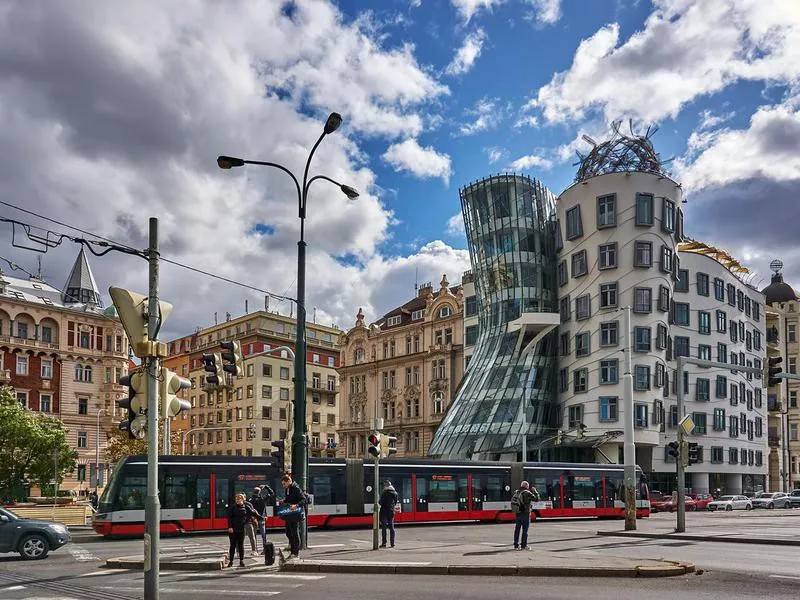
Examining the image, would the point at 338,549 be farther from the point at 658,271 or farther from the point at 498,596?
the point at 658,271

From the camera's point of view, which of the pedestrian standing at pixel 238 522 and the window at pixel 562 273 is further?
the window at pixel 562 273

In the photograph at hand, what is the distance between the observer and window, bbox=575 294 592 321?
6625 centimetres

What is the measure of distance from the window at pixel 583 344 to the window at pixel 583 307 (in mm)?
1397

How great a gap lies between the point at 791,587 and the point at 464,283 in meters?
66.8

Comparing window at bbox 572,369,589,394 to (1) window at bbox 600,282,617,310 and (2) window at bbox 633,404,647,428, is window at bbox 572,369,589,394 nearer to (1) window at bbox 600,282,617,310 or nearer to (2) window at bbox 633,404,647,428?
(2) window at bbox 633,404,647,428

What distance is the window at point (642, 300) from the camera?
208ft

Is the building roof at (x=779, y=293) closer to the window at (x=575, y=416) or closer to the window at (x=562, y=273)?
the window at (x=562, y=273)

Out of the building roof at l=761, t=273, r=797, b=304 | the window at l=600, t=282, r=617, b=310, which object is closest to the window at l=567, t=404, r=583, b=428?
the window at l=600, t=282, r=617, b=310

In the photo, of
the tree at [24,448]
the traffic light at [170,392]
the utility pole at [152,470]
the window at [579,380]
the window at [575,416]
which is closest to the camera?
the utility pole at [152,470]

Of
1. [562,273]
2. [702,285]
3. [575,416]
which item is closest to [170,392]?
[575,416]

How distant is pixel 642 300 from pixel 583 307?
5114 mm

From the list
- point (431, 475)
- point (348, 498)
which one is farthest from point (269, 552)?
point (431, 475)

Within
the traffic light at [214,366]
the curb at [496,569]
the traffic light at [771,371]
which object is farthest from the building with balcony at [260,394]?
the curb at [496,569]

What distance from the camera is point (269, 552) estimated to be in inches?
683
